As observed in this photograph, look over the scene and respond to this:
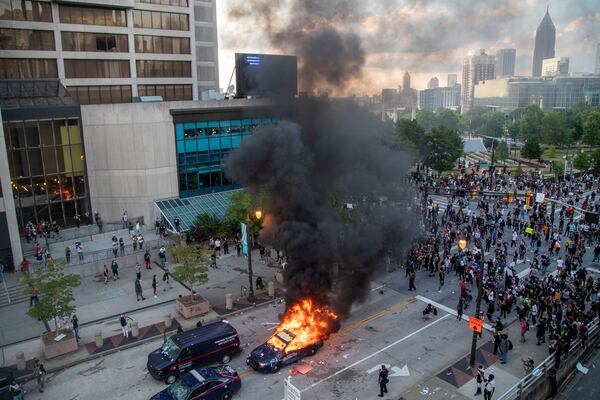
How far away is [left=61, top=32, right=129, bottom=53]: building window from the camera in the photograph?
36.6 metres

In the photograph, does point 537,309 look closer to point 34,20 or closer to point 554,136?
point 34,20

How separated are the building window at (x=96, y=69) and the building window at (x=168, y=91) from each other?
205cm

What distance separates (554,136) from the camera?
84.4 meters

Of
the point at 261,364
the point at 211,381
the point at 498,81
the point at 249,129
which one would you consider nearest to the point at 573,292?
the point at 261,364

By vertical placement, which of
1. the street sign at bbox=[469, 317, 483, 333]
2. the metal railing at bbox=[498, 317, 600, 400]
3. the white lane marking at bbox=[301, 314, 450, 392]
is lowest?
the white lane marking at bbox=[301, 314, 450, 392]

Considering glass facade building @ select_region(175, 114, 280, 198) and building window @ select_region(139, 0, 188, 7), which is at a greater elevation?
building window @ select_region(139, 0, 188, 7)

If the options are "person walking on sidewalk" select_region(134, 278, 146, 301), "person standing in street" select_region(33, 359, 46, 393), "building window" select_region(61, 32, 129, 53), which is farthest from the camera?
"building window" select_region(61, 32, 129, 53)

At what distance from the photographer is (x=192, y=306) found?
21531 millimetres

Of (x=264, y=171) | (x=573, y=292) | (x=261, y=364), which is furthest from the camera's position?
(x=573, y=292)

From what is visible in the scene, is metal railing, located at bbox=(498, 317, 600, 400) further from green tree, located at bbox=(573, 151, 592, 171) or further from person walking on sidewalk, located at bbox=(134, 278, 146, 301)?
green tree, located at bbox=(573, 151, 592, 171)

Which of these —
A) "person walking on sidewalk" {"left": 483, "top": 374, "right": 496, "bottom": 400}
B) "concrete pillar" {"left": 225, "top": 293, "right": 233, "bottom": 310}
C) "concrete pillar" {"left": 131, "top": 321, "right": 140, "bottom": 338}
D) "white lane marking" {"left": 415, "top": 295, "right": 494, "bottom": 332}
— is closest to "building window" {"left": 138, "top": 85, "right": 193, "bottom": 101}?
"concrete pillar" {"left": 225, "top": 293, "right": 233, "bottom": 310}

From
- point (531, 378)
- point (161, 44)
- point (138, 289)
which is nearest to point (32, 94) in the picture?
point (161, 44)

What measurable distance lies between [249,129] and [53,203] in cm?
1576

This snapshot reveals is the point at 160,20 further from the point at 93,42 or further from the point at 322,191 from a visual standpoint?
the point at 322,191
